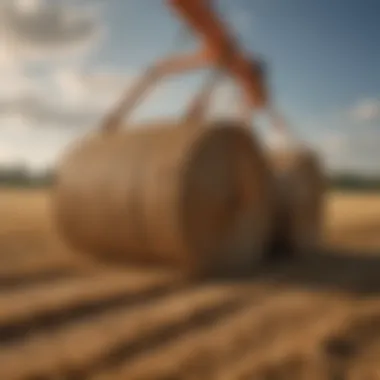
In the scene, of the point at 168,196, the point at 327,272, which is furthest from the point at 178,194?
the point at 327,272

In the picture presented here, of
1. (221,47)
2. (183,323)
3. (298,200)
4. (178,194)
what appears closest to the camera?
(183,323)

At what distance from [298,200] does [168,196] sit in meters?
2.45

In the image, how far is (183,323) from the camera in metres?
3.31

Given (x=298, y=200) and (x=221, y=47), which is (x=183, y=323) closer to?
(x=298, y=200)

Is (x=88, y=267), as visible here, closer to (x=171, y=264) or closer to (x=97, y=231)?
(x=97, y=231)

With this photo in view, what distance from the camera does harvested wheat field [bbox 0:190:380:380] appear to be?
8.41ft

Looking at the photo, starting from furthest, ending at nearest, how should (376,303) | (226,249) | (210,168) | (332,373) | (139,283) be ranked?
(226,249), (210,168), (139,283), (376,303), (332,373)

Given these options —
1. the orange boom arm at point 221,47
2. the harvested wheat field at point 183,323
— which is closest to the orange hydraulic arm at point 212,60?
the orange boom arm at point 221,47

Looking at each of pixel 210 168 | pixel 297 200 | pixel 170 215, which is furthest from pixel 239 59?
pixel 170 215

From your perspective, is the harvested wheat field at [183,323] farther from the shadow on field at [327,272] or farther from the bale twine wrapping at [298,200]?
the bale twine wrapping at [298,200]

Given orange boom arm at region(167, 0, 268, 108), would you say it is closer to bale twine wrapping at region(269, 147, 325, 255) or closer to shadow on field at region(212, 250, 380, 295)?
bale twine wrapping at region(269, 147, 325, 255)

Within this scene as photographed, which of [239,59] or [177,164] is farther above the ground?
[239,59]

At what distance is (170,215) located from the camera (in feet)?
15.9

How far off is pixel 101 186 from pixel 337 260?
2467 millimetres
